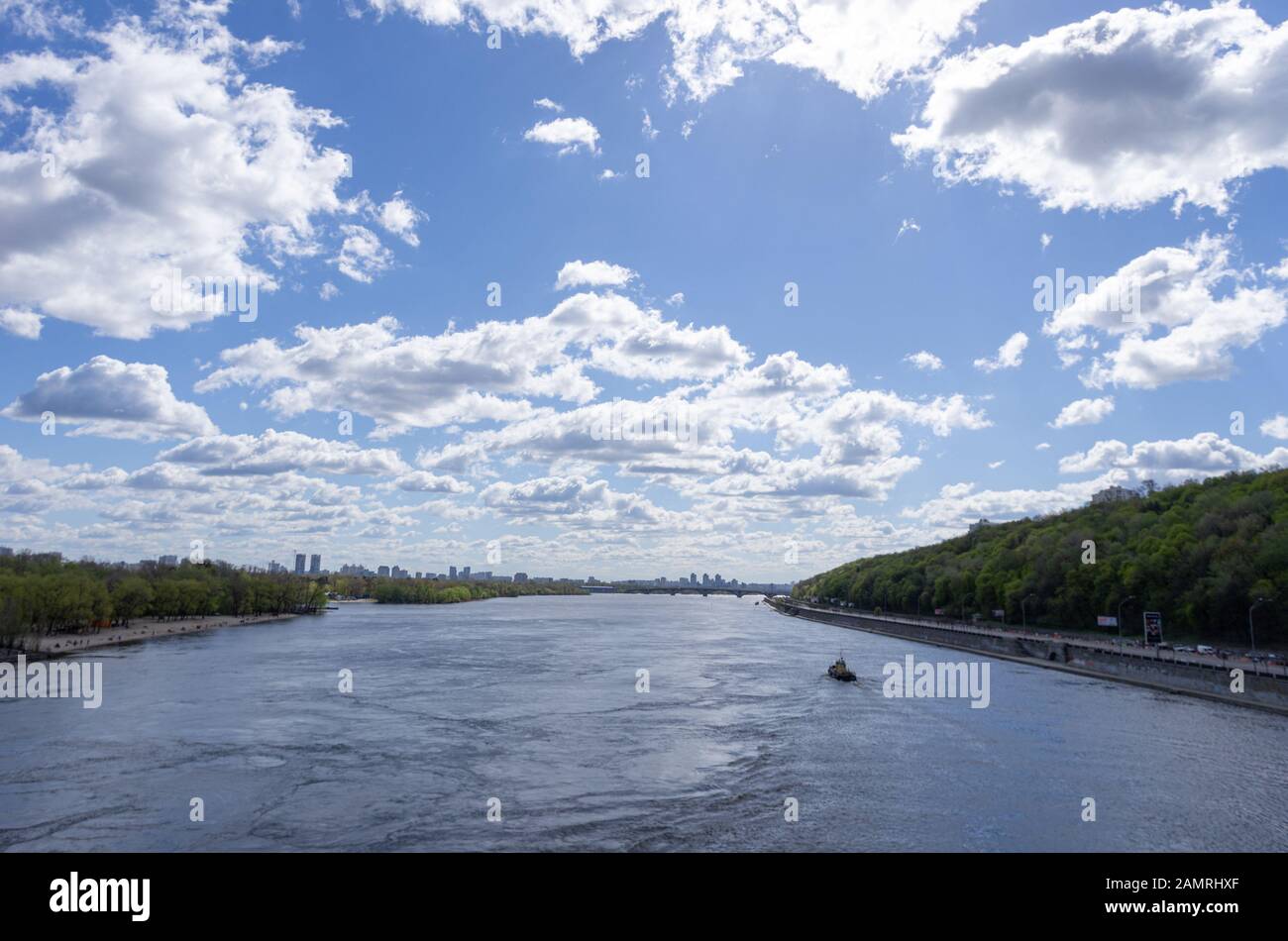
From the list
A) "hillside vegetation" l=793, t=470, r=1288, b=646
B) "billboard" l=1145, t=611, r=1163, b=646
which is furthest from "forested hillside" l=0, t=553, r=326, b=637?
"hillside vegetation" l=793, t=470, r=1288, b=646

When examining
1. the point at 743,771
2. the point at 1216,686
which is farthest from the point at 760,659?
the point at 743,771

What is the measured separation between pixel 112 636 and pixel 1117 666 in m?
99.7

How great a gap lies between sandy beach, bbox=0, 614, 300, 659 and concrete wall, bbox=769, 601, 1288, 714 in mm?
88280

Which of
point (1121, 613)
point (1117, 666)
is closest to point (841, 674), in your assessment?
point (1117, 666)

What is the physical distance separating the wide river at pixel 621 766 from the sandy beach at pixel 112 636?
61.0 ft

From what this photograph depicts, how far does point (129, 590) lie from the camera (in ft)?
370

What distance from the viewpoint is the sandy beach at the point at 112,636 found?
76819 millimetres

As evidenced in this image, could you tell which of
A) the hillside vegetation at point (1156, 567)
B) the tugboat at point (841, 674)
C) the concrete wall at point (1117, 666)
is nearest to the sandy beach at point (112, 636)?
the tugboat at point (841, 674)

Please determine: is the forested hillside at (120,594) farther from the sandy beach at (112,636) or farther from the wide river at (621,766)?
the wide river at (621,766)
